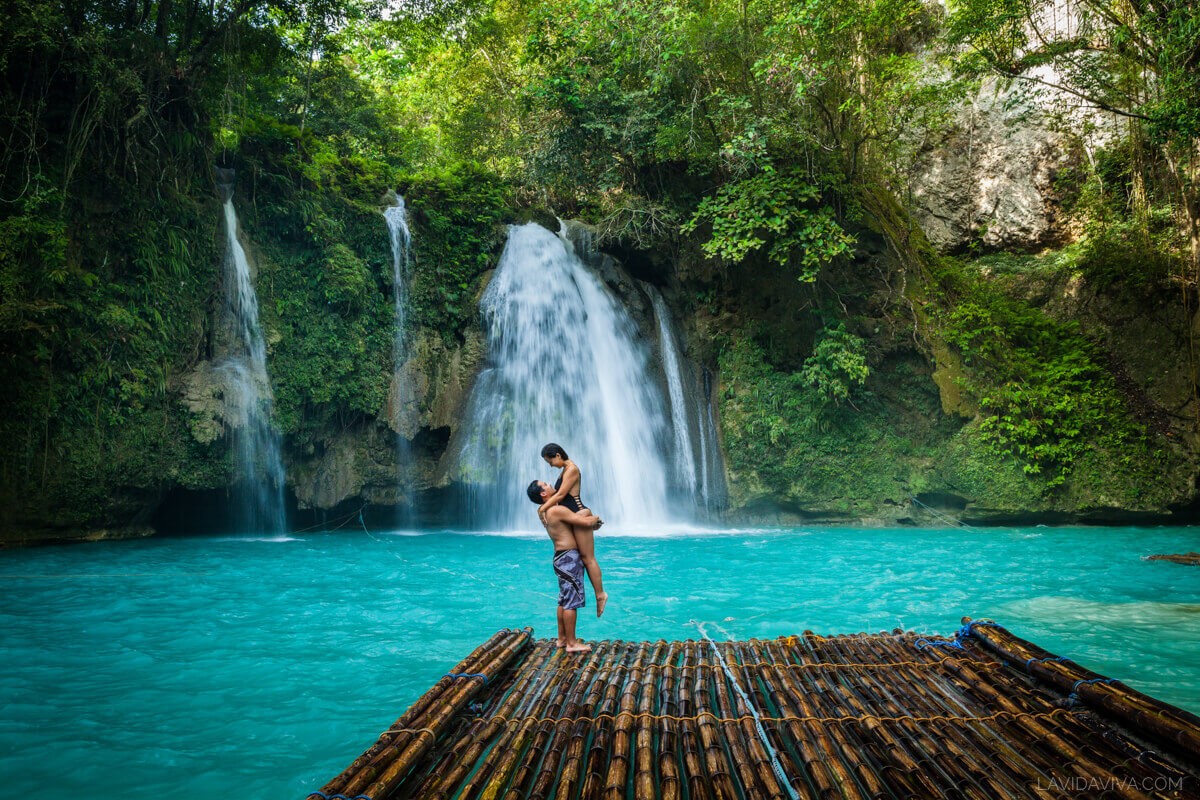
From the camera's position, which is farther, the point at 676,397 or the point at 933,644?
the point at 676,397

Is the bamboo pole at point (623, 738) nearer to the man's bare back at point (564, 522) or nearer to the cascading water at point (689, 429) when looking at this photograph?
the man's bare back at point (564, 522)

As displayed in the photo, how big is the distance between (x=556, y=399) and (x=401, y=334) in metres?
3.46

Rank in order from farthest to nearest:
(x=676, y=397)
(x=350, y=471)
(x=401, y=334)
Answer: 1. (x=676, y=397)
2. (x=401, y=334)
3. (x=350, y=471)

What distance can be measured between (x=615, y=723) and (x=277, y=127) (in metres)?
13.2

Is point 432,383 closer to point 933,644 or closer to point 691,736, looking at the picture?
point 933,644

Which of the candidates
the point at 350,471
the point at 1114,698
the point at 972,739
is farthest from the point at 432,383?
the point at 1114,698

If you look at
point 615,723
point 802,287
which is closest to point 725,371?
point 802,287

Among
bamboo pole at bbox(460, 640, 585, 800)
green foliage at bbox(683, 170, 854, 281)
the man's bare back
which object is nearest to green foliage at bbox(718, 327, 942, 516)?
green foliage at bbox(683, 170, 854, 281)

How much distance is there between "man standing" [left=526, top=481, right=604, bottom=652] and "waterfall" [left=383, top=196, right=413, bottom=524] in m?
8.57

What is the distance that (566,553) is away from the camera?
15.9ft

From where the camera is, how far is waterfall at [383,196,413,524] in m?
12.9

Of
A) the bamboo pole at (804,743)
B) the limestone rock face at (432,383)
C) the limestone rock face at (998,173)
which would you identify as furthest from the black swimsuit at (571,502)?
the limestone rock face at (998,173)

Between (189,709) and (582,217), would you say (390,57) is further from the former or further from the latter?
(189,709)

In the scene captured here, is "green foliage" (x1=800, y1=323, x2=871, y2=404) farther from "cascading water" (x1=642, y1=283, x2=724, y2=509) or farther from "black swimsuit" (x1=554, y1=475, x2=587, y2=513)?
"black swimsuit" (x1=554, y1=475, x2=587, y2=513)
